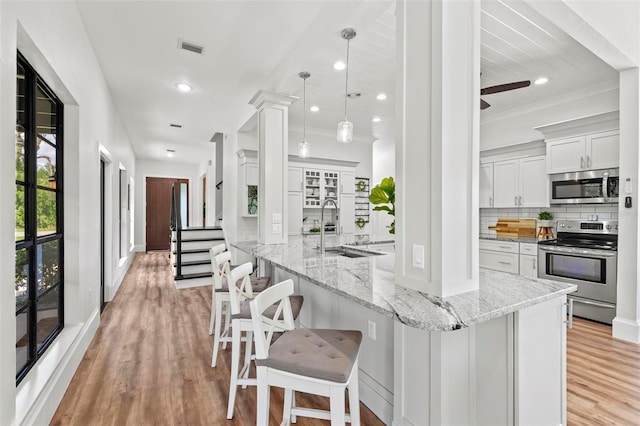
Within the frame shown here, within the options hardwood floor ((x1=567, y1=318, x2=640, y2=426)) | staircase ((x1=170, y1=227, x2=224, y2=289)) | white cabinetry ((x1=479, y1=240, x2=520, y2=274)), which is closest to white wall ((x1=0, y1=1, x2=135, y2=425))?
staircase ((x1=170, y1=227, x2=224, y2=289))

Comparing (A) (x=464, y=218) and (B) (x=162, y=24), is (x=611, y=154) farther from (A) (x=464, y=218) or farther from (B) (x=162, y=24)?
(B) (x=162, y=24)

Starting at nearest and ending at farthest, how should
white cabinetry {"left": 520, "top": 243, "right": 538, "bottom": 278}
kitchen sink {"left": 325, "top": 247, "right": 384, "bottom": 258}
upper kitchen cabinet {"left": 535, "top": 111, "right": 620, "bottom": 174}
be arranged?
kitchen sink {"left": 325, "top": 247, "right": 384, "bottom": 258} < upper kitchen cabinet {"left": 535, "top": 111, "right": 620, "bottom": 174} < white cabinetry {"left": 520, "top": 243, "right": 538, "bottom": 278}

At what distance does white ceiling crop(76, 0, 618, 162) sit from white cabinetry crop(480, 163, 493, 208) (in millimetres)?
917

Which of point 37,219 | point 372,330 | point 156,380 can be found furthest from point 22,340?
point 372,330

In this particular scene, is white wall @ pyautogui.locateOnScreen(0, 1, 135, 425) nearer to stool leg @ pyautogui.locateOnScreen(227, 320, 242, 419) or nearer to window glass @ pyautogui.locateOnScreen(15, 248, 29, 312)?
window glass @ pyautogui.locateOnScreen(15, 248, 29, 312)

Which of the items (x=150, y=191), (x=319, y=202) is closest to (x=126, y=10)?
(x=319, y=202)

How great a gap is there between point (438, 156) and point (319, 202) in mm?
4632

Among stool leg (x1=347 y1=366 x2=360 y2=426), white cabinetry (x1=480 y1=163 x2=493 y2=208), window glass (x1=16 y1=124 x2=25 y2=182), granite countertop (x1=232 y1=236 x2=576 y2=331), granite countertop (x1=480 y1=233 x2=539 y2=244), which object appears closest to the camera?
granite countertop (x1=232 y1=236 x2=576 y2=331)

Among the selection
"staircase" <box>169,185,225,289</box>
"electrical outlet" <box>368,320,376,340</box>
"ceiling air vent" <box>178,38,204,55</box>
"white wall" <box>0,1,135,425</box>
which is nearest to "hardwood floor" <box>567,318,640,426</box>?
"electrical outlet" <box>368,320,376,340</box>

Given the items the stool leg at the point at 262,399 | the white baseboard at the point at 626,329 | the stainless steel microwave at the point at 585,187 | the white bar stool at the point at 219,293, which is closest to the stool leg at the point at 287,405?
the stool leg at the point at 262,399

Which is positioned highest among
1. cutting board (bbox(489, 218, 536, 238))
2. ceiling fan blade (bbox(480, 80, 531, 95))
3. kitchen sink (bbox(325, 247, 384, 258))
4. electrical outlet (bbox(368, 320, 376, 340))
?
ceiling fan blade (bbox(480, 80, 531, 95))

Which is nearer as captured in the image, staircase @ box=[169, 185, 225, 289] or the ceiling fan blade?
the ceiling fan blade

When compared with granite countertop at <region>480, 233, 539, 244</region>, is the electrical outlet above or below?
below

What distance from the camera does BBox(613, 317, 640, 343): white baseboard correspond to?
3.09 m
